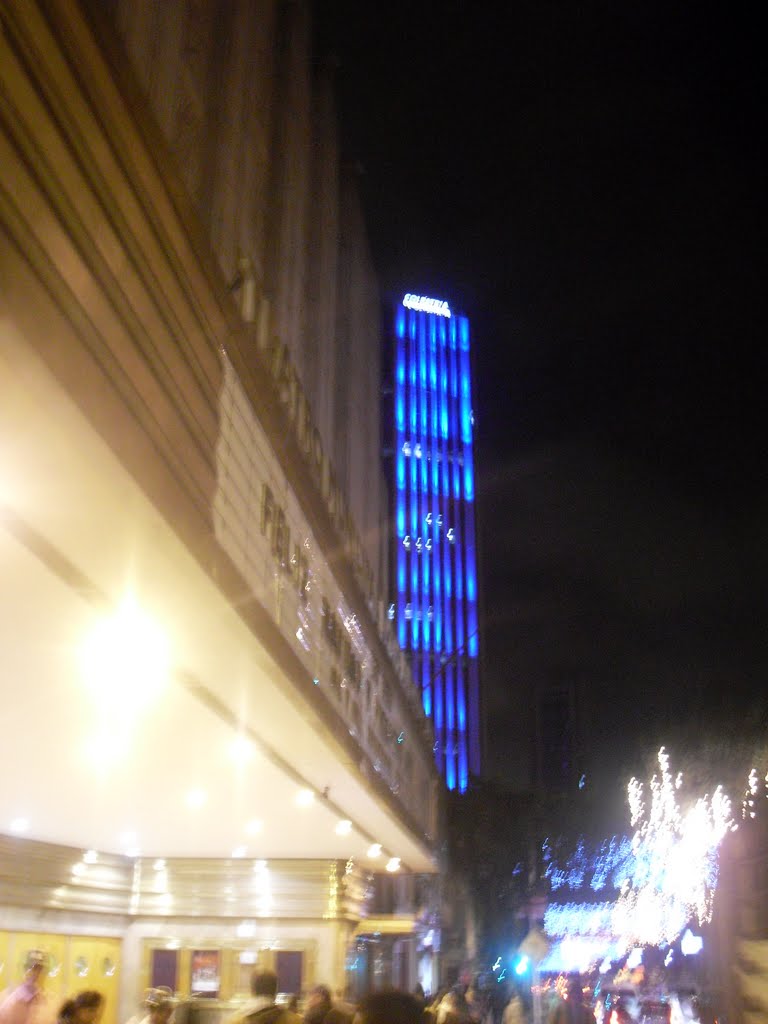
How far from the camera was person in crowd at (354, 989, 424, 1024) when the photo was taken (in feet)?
11.2

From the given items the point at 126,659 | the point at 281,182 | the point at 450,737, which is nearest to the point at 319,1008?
the point at 126,659

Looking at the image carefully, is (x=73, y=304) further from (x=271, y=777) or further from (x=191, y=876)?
(x=191, y=876)

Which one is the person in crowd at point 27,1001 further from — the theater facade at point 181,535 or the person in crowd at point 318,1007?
the person in crowd at point 318,1007

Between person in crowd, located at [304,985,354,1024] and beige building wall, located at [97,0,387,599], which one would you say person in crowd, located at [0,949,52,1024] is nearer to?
person in crowd, located at [304,985,354,1024]

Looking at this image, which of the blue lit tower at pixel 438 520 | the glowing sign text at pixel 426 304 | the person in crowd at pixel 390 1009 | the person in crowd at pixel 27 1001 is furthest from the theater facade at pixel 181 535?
the glowing sign text at pixel 426 304

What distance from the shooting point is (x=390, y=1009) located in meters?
Answer: 3.45

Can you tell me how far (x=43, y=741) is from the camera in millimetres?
9070

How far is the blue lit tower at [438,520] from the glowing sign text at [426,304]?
114mm

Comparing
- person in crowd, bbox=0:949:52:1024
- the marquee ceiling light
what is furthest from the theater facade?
person in crowd, bbox=0:949:52:1024

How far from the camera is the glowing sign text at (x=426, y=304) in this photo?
118500mm

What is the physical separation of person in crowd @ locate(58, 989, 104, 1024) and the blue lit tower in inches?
3608

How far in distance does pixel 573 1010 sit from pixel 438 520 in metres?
94.6

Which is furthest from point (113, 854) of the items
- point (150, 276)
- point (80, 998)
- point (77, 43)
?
point (77, 43)

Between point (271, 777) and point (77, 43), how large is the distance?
8.22 meters
